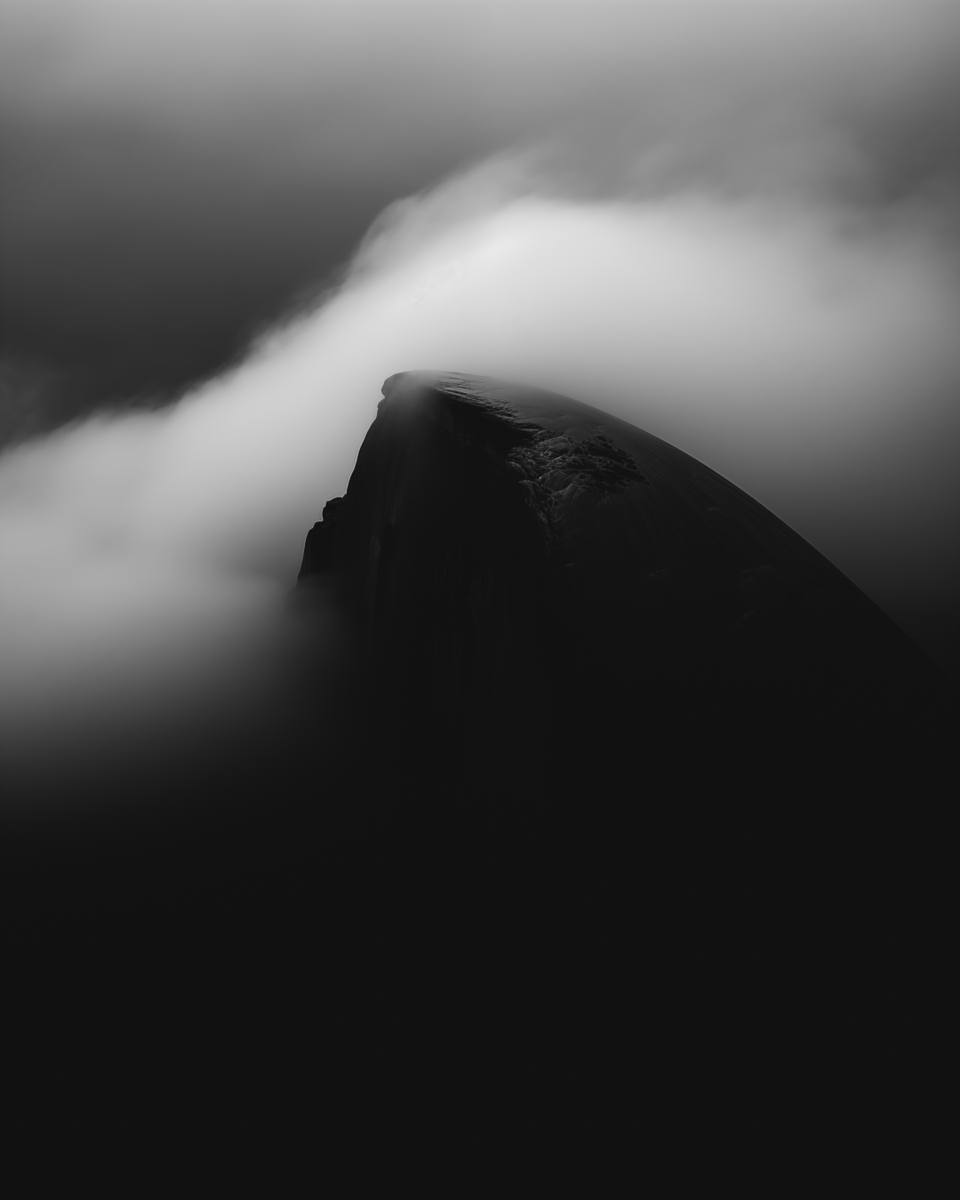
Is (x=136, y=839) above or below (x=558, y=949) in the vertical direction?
below

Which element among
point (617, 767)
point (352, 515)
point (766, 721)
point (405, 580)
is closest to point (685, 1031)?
point (617, 767)

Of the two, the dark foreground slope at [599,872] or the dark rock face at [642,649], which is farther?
the dark rock face at [642,649]

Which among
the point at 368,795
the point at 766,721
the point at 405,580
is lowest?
A: the point at 368,795

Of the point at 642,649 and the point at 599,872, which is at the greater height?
the point at 642,649

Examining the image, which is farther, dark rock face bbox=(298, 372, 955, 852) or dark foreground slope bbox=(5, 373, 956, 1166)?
dark rock face bbox=(298, 372, 955, 852)

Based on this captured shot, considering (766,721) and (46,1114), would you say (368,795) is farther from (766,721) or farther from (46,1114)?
(766,721)

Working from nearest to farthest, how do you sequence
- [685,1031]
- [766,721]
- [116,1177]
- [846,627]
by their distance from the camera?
[685,1031] < [766,721] < [116,1177] < [846,627]

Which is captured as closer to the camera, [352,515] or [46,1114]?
[46,1114]

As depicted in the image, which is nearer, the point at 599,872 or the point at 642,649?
the point at 599,872
